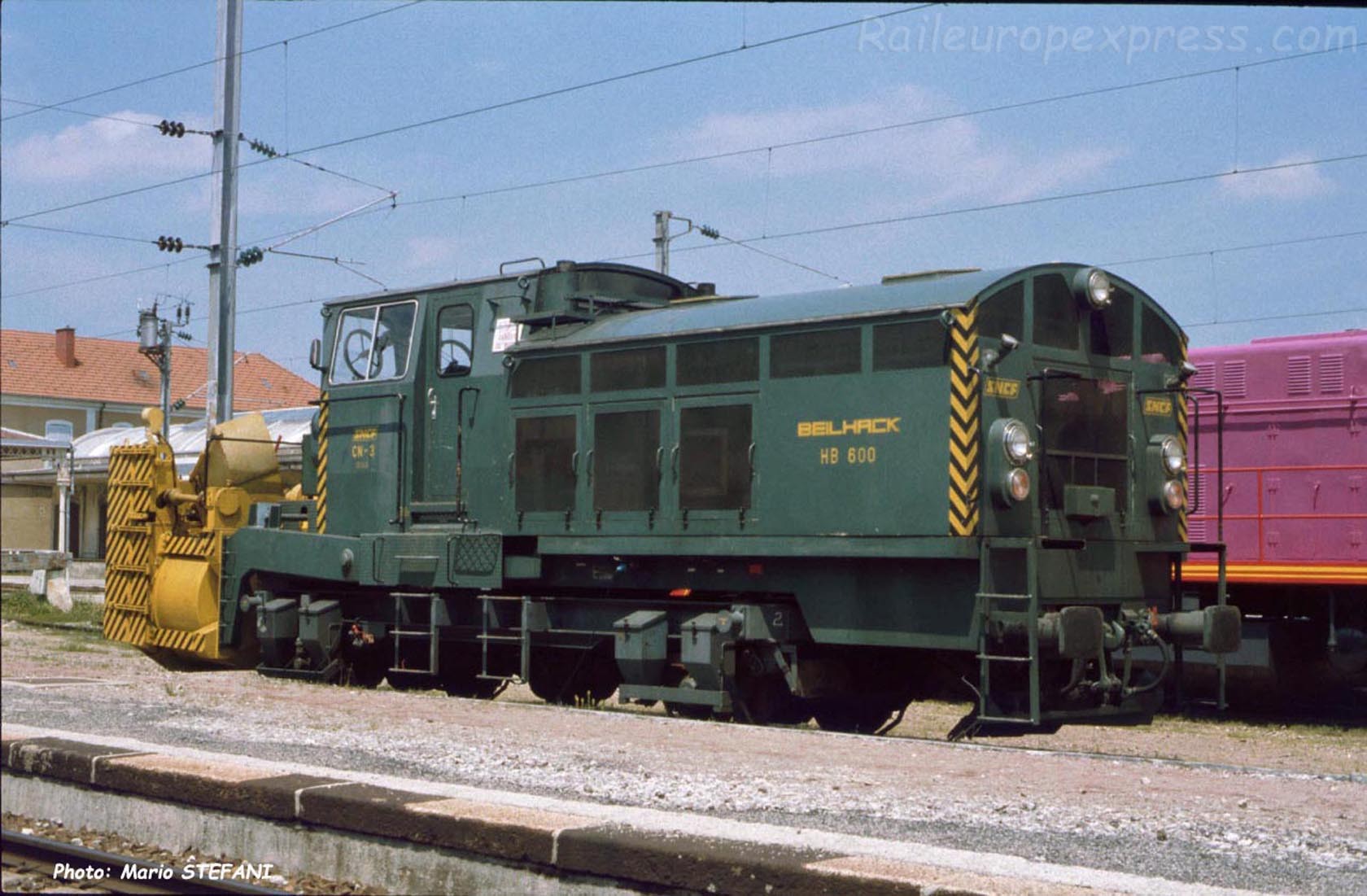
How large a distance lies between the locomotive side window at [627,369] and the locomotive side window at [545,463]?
468 mm

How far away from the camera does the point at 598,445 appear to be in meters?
12.5

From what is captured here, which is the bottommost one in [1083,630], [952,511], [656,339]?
[1083,630]

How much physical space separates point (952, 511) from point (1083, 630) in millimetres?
1193

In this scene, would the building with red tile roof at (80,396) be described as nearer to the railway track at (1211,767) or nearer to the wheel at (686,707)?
the wheel at (686,707)

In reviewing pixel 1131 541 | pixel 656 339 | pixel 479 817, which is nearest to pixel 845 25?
pixel 656 339

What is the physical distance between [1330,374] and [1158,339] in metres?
3.93

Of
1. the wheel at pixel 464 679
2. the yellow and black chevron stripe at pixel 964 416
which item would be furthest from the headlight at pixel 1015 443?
the wheel at pixel 464 679

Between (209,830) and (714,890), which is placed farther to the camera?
(209,830)

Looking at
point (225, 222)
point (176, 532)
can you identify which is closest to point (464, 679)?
point (176, 532)

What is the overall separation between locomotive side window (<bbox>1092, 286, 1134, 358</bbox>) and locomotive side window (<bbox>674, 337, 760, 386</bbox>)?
263cm

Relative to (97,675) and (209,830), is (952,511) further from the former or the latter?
(97,675)

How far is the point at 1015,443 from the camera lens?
10461 millimetres

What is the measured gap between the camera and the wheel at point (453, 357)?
1378 cm

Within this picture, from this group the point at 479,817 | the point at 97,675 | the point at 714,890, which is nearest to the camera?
the point at 714,890
